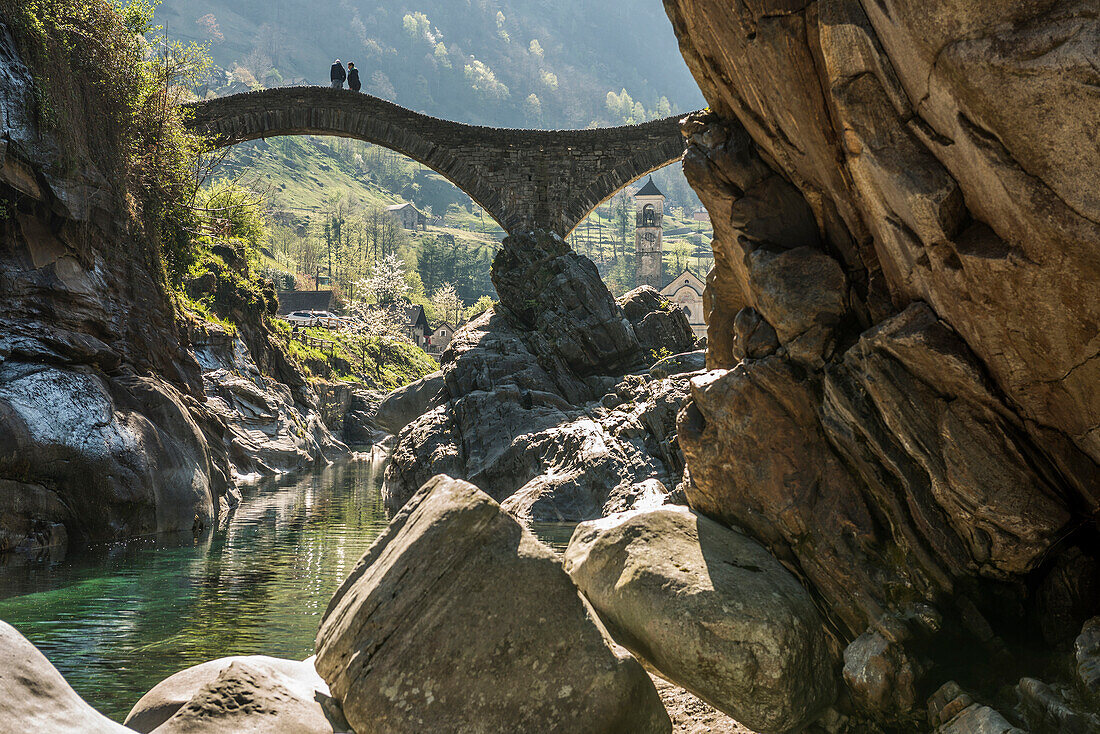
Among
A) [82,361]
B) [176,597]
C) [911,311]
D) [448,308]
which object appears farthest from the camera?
[448,308]

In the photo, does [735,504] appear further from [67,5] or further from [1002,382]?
[67,5]

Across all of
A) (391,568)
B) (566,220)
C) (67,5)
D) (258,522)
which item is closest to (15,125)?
(67,5)

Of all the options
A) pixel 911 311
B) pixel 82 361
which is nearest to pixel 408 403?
pixel 82 361

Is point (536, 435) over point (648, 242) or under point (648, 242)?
under

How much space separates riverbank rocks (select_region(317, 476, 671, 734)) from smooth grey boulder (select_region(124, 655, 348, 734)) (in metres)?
0.19

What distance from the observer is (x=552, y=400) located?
21922mm

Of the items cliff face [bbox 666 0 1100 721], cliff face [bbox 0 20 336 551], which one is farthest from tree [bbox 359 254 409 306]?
cliff face [bbox 666 0 1100 721]

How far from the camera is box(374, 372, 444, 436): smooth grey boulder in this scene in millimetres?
29188

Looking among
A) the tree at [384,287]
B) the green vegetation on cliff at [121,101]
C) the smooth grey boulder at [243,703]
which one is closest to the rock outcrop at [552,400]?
the green vegetation on cliff at [121,101]

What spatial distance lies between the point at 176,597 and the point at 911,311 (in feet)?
30.5

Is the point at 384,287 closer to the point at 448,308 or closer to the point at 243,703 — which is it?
the point at 448,308

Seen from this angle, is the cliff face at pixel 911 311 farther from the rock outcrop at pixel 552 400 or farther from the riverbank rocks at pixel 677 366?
the riverbank rocks at pixel 677 366

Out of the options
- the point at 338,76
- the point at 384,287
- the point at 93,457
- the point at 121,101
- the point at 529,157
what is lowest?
the point at 93,457

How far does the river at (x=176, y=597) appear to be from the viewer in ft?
A: 27.5
